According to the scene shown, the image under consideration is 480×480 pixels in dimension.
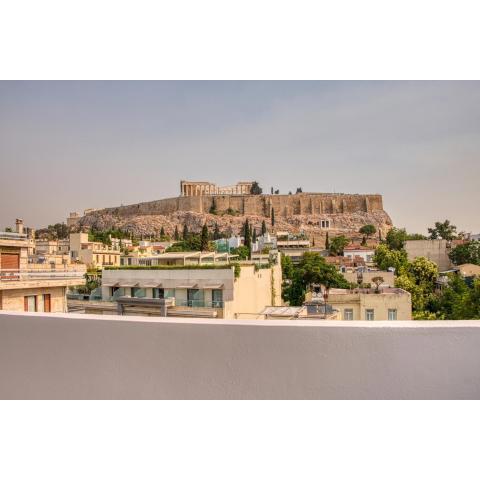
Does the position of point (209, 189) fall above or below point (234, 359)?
above

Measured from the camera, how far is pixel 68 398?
165 cm

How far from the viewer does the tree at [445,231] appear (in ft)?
60.9

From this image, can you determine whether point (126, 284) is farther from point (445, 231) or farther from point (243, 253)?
point (445, 231)

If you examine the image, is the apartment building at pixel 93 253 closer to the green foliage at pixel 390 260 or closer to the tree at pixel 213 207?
the green foliage at pixel 390 260

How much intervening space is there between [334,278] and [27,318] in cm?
1047

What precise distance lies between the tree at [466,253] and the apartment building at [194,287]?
417 inches

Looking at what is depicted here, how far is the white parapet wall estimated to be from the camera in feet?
4.85

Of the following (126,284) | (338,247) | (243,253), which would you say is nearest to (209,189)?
(338,247)

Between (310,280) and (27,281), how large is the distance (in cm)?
920

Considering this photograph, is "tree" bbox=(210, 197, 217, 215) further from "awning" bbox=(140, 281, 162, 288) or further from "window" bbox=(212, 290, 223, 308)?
"window" bbox=(212, 290, 223, 308)

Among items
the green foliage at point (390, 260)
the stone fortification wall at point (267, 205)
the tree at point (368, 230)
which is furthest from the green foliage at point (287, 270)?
the stone fortification wall at point (267, 205)

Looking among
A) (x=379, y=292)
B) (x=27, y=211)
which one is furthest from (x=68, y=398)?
(x=379, y=292)

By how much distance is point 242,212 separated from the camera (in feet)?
126

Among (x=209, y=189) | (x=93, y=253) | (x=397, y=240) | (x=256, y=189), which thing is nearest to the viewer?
(x=93, y=253)
